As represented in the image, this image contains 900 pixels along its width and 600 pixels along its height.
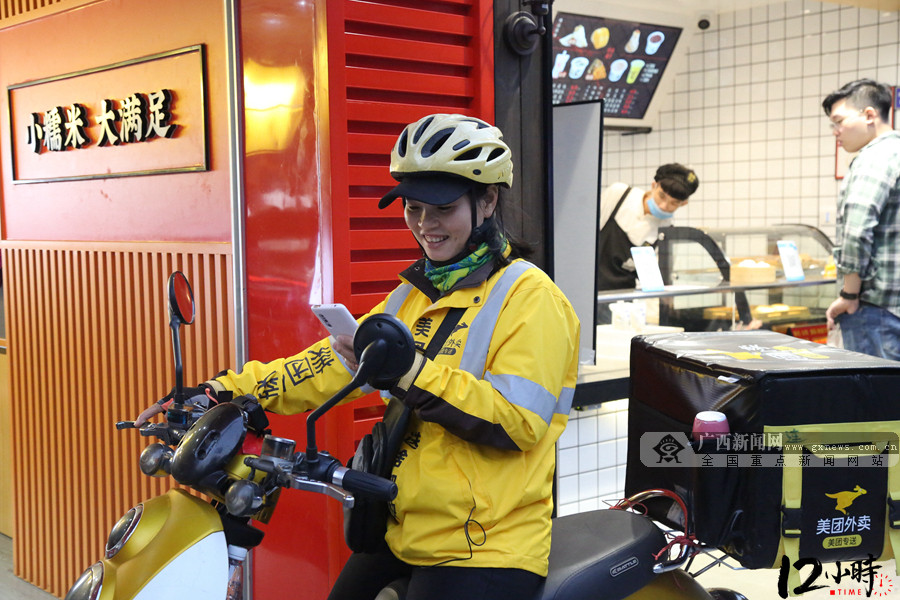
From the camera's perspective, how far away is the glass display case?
182 inches

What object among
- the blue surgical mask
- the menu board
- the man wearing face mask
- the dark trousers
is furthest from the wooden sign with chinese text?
the menu board

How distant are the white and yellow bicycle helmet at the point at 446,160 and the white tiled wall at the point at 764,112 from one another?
6568 mm

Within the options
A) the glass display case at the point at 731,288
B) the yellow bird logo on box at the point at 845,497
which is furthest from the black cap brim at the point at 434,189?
the glass display case at the point at 731,288

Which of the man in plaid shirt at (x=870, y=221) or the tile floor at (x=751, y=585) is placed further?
→ the man in plaid shirt at (x=870, y=221)

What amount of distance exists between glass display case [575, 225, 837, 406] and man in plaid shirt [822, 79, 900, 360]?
0.87m

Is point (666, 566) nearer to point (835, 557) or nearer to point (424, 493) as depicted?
point (835, 557)

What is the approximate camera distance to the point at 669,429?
1.96 meters

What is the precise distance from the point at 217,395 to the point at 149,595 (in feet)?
1.63

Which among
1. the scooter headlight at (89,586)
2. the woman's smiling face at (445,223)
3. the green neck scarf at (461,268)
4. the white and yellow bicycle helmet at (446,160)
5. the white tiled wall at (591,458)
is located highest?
the white and yellow bicycle helmet at (446,160)

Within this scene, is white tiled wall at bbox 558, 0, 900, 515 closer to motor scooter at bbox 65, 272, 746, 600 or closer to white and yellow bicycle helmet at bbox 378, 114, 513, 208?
white and yellow bicycle helmet at bbox 378, 114, 513, 208

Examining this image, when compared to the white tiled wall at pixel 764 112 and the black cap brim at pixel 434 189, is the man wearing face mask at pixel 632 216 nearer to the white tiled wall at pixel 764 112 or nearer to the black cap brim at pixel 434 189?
the white tiled wall at pixel 764 112

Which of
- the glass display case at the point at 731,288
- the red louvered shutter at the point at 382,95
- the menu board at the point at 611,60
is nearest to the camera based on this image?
the red louvered shutter at the point at 382,95

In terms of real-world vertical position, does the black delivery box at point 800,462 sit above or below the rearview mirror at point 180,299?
below

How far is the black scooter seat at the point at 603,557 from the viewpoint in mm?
1735
